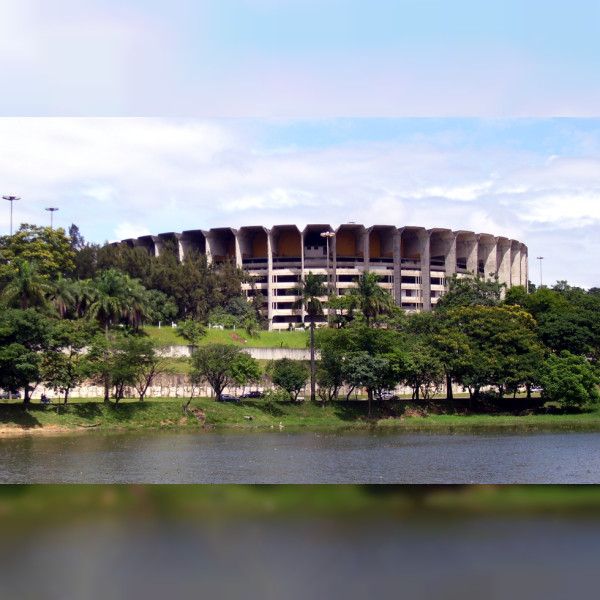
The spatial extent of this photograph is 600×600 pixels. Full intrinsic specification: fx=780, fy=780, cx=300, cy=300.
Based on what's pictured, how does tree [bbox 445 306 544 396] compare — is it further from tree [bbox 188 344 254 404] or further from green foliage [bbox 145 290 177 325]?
green foliage [bbox 145 290 177 325]

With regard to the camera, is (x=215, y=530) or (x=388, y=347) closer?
(x=215, y=530)

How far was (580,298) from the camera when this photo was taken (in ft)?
178

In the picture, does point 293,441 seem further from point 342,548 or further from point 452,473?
point 342,548

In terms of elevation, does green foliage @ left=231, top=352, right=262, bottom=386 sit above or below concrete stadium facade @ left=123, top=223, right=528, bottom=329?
below

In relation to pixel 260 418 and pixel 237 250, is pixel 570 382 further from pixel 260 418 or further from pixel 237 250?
pixel 237 250

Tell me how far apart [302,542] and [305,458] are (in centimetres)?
1624

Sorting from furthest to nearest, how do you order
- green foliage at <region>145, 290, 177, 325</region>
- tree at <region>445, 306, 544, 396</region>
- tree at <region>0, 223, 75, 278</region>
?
1. green foliage at <region>145, 290, 177, 325</region>
2. tree at <region>0, 223, 75, 278</region>
3. tree at <region>445, 306, 544, 396</region>

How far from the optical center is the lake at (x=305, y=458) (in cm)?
2172

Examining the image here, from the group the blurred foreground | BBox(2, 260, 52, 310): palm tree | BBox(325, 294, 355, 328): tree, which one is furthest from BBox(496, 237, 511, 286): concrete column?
the blurred foreground

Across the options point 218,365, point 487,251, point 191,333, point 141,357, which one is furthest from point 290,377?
point 487,251

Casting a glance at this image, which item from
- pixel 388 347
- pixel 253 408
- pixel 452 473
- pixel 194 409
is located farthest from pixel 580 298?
pixel 452 473

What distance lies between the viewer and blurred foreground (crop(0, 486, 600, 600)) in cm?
955

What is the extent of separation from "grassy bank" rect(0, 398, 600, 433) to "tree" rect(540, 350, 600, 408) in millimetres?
943

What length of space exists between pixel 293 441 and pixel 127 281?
1800cm
